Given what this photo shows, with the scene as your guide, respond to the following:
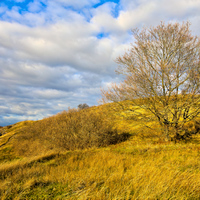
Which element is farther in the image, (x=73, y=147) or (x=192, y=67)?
(x=73, y=147)

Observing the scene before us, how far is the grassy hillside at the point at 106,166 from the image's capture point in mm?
3357

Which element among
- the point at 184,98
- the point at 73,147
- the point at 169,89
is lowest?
the point at 73,147

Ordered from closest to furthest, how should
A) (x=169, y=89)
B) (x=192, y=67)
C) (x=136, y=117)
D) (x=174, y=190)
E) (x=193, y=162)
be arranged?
(x=174, y=190)
(x=193, y=162)
(x=192, y=67)
(x=169, y=89)
(x=136, y=117)

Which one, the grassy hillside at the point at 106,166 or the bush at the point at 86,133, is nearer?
the grassy hillside at the point at 106,166

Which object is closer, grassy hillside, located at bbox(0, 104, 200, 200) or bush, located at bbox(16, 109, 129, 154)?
grassy hillside, located at bbox(0, 104, 200, 200)

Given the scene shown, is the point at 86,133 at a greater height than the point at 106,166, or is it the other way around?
the point at 86,133

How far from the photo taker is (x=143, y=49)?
10188 mm

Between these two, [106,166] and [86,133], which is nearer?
Answer: [106,166]

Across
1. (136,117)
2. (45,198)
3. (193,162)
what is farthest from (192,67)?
(45,198)

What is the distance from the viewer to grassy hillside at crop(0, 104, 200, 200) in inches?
132

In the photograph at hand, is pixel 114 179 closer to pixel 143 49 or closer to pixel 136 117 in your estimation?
pixel 136 117

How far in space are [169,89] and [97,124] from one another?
7542 millimetres

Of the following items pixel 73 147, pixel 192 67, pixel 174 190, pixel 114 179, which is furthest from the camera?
pixel 73 147

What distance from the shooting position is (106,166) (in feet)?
17.7
